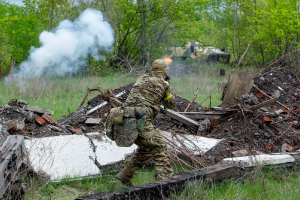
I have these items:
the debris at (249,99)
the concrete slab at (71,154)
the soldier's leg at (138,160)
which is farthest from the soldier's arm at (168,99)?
the debris at (249,99)

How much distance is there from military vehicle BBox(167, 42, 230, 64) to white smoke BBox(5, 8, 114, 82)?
6345 millimetres

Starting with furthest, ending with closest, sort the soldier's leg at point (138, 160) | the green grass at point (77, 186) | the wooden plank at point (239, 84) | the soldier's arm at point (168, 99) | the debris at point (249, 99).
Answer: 1. the wooden plank at point (239, 84)
2. the debris at point (249, 99)
3. the soldier's arm at point (168, 99)
4. the soldier's leg at point (138, 160)
5. the green grass at point (77, 186)

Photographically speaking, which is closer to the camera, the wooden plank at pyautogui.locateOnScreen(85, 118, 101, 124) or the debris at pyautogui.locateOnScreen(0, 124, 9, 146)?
the debris at pyautogui.locateOnScreen(0, 124, 9, 146)

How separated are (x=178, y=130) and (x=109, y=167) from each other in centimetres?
220

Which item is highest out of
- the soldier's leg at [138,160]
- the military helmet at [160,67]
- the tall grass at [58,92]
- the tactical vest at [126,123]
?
the military helmet at [160,67]

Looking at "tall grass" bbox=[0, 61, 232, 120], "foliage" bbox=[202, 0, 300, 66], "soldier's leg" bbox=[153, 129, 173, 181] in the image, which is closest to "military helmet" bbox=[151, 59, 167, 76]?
"soldier's leg" bbox=[153, 129, 173, 181]

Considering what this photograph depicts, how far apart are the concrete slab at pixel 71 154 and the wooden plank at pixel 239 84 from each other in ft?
11.7

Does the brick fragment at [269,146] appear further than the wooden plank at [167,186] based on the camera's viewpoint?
Yes

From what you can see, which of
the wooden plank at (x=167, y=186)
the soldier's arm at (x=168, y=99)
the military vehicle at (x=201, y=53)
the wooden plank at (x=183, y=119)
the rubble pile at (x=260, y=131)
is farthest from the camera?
the military vehicle at (x=201, y=53)

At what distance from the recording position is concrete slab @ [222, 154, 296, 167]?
3.98 metres

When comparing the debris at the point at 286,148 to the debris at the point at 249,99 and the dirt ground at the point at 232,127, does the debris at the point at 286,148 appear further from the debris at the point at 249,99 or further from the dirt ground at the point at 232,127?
the debris at the point at 249,99

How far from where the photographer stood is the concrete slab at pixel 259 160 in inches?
157

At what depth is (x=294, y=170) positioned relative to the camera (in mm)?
4324

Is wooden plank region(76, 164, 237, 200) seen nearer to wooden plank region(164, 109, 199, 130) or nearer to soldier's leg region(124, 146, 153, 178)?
soldier's leg region(124, 146, 153, 178)
